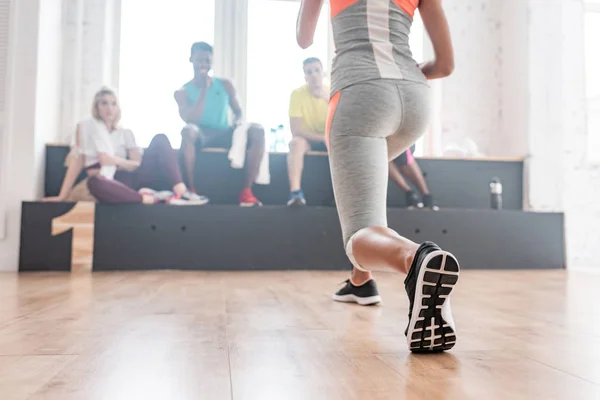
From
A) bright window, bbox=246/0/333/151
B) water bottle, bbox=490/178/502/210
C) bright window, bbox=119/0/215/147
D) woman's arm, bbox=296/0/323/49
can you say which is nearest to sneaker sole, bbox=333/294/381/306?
woman's arm, bbox=296/0/323/49

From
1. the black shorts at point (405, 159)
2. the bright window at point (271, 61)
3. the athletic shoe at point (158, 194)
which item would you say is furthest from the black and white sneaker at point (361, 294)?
the bright window at point (271, 61)

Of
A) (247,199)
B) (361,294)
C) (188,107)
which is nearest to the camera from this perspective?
(361,294)

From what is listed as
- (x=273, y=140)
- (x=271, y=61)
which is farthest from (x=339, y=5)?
(x=271, y=61)

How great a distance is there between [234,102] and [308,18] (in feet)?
7.72

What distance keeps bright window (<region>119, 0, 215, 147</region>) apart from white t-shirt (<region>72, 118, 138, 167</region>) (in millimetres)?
1418

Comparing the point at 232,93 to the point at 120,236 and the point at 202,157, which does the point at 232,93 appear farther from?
Answer: the point at 120,236

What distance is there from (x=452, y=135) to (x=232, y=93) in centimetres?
208

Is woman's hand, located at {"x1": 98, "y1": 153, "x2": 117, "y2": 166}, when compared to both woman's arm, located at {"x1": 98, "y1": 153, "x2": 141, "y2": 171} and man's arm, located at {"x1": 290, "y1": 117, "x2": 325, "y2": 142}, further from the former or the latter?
man's arm, located at {"x1": 290, "y1": 117, "x2": 325, "y2": 142}

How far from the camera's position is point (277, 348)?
0.98 m

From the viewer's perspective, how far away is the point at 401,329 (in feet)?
4.00

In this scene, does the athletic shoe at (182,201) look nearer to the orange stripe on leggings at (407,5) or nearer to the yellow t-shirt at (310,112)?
the yellow t-shirt at (310,112)

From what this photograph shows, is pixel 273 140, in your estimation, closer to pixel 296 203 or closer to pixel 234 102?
pixel 234 102

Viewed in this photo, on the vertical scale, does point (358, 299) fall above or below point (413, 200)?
below

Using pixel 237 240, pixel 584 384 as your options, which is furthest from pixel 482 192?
pixel 584 384
